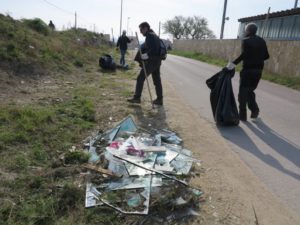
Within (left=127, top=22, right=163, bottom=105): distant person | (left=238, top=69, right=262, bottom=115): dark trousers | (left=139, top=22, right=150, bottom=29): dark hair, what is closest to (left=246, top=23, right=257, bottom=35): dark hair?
(left=238, top=69, right=262, bottom=115): dark trousers

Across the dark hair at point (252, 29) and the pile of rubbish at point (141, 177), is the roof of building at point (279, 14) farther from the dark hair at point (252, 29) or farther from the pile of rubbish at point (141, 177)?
the pile of rubbish at point (141, 177)

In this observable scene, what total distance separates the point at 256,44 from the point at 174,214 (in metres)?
4.58

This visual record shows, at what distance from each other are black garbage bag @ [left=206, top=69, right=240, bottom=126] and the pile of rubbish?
1818mm

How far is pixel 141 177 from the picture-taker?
147 inches

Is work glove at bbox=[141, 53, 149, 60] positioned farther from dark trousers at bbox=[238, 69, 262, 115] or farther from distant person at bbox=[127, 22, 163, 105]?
dark trousers at bbox=[238, 69, 262, 115]

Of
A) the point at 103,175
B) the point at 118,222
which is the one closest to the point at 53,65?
the point at 103,175

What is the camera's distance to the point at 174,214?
10.7 feet

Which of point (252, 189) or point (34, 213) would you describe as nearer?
point (34, 213)

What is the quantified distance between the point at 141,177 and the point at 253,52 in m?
4.20

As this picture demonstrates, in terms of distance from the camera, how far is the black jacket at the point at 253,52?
670 cm

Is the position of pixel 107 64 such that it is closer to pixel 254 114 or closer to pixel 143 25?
pixel 143 25

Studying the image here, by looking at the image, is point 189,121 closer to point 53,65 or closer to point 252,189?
point 252,189

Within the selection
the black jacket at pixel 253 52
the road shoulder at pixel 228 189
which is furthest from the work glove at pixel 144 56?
the road shoulder at pixel 228 189

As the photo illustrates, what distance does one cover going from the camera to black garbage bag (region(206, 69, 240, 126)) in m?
6.56
